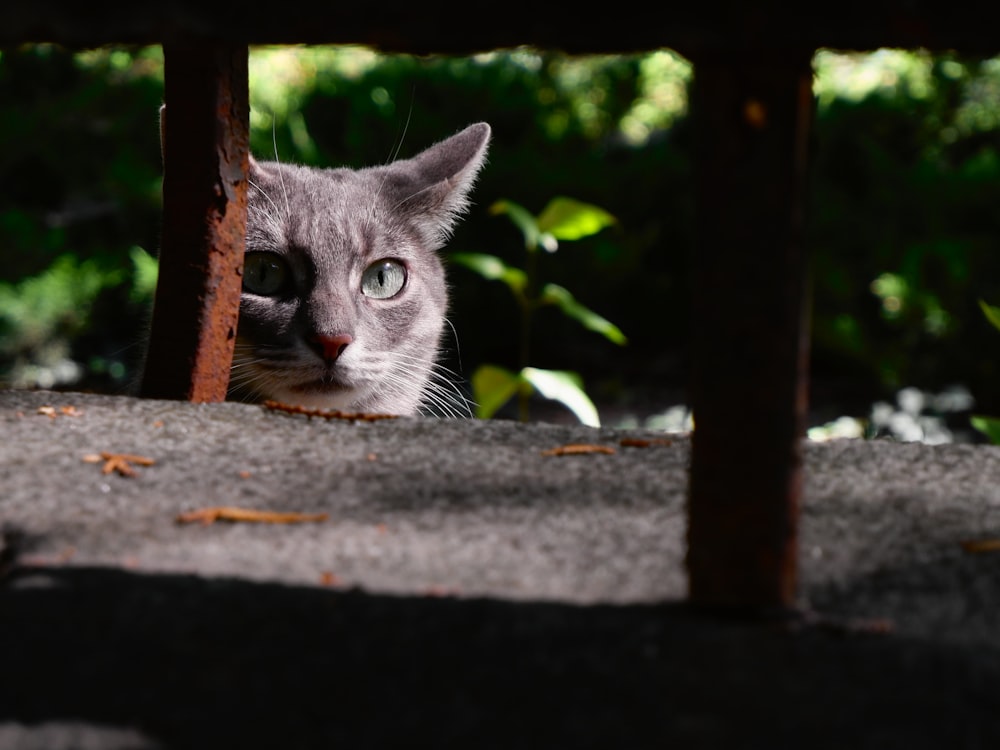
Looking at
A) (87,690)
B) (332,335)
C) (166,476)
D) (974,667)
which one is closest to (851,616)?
(974,667)

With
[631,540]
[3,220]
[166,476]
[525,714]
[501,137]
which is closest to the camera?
[525,714]

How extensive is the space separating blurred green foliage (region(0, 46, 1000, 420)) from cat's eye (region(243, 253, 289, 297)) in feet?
5.21

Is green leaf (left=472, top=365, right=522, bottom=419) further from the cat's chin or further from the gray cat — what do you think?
the cat's chin

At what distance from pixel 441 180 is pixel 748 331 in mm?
2153

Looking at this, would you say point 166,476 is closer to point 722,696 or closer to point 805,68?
point 722,696

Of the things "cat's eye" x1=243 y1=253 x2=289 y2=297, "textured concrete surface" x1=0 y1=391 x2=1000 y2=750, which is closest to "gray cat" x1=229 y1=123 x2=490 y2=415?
"cat's eye" x1=243 y1=253 x2=289 y2=297

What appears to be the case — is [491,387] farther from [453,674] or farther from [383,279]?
[453,674]

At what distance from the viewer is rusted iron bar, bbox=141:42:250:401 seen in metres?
2.12

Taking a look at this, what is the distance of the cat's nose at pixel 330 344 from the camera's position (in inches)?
108

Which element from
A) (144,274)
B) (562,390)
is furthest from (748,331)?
(144,274)

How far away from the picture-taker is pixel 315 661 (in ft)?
3.63

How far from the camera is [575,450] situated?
1808 mm

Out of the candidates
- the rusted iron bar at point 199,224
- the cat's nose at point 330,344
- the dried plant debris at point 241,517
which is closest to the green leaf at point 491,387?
the cat's nose at point 330,344

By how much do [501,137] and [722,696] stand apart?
18.5ft
